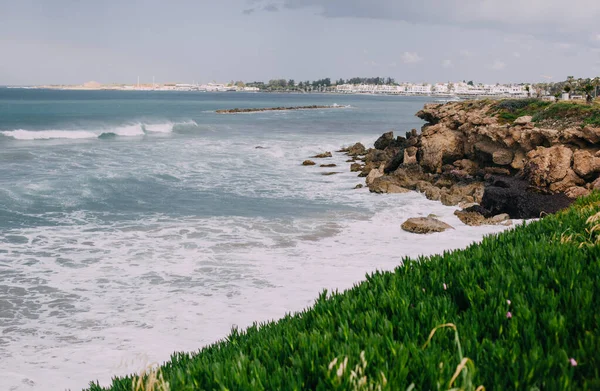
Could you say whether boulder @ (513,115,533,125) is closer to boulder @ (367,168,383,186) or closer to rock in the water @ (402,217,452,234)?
boulder @ (367,168,383,186)

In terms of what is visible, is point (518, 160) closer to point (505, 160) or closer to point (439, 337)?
point (505, 160)

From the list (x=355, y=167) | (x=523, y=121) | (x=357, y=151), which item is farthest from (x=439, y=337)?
(x=357, y=151)

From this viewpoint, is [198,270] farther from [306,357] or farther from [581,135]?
[581,135]

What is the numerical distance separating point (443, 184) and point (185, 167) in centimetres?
1861

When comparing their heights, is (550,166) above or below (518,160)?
above

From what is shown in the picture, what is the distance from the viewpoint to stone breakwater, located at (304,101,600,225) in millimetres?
21438

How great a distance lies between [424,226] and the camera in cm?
1914

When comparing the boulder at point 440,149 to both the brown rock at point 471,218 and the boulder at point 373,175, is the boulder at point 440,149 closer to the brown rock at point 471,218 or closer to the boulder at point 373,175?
the boulder at point 373,175

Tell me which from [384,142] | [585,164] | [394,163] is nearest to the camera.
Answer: [585,164]

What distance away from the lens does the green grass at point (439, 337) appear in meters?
3.32

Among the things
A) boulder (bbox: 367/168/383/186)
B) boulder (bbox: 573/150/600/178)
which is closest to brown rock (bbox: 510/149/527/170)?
boulder (bbox: 573/150/600/178)

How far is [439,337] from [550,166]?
21165mm

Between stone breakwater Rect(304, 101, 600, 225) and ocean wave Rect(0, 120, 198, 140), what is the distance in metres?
38.7

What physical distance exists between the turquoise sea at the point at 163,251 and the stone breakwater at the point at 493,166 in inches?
68.9
